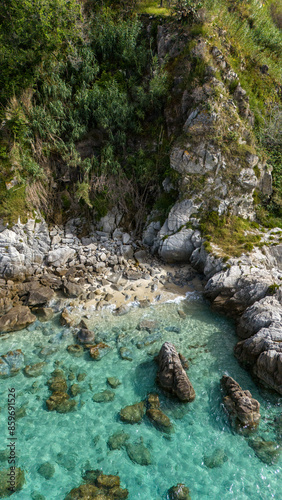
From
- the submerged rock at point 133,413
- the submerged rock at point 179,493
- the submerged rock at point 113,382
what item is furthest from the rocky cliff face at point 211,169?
the submerged rock at point 179,493

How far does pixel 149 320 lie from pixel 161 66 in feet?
55.0

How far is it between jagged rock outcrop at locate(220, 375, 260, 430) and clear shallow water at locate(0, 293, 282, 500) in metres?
0.29

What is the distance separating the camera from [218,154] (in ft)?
51.0

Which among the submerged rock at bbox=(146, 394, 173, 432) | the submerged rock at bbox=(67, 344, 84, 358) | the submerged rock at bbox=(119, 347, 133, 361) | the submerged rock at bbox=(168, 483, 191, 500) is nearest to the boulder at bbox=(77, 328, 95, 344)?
the submerged rock at bbox=(67, 344, 84, 358)

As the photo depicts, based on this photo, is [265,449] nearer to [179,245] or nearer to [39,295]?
[179,245]

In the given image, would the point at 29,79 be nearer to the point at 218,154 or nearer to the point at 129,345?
the point at 218,154

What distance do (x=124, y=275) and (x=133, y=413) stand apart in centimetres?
767

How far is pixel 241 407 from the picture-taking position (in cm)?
795

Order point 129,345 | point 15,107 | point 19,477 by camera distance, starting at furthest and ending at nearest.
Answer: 1. point 15,107
2. point 129,345
3. point 19,477

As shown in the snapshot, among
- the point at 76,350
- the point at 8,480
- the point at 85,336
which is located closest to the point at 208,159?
the point at 85,336

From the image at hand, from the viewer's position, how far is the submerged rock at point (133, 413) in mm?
7984

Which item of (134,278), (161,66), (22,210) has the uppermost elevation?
(161,66)

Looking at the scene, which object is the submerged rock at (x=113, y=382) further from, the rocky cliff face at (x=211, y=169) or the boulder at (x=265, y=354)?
the rocky cliff face at (x=211, y=169)

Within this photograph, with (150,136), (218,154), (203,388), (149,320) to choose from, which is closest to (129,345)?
(149,320)
